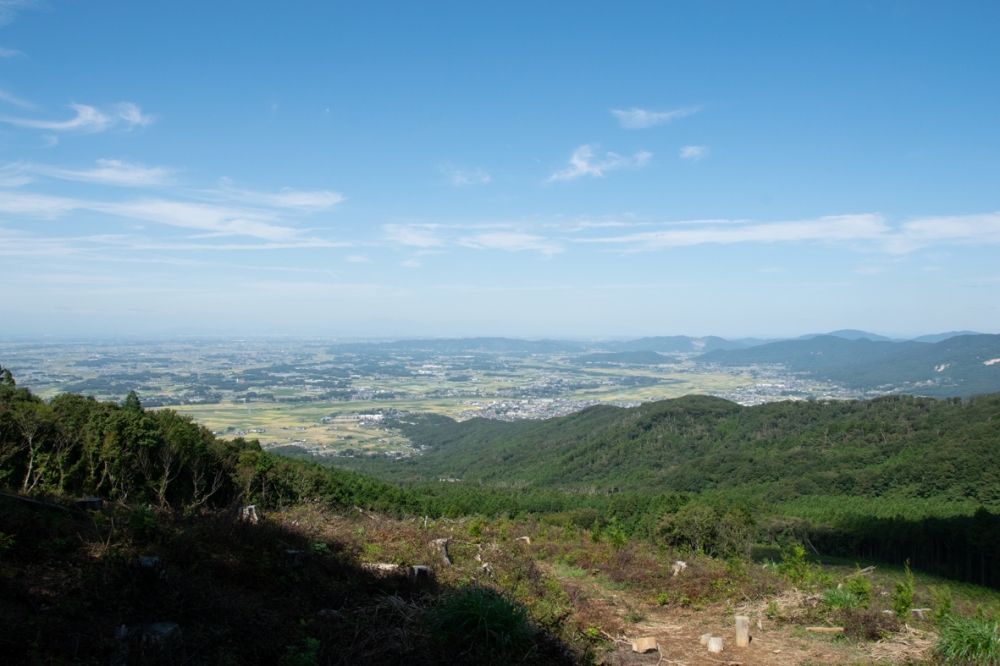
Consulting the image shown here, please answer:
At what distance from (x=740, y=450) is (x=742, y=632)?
213ft

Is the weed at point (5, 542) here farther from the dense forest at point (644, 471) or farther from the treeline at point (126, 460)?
the treeline at point (126, 460)

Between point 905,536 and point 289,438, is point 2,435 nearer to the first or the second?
point 905,536

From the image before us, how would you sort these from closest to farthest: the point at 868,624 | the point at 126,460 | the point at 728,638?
the point at 868,624 < the point at 728,638 < the point at 126,460

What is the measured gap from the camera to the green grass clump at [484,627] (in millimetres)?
5172

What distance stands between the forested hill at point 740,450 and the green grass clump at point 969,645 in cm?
4734

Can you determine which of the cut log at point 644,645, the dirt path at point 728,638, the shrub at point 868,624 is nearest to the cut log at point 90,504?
the dirt path at point 728,638

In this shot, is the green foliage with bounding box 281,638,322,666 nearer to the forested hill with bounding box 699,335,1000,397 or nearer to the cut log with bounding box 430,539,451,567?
the cut log with bounding box 430,539,451,567

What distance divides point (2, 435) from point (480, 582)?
14238mm

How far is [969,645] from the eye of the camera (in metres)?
5.35

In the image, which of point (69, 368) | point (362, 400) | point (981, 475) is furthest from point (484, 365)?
point (981, 475)

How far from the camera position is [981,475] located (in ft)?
144

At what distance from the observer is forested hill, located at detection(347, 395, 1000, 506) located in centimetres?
4847

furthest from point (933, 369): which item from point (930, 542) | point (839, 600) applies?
point (839, 600)

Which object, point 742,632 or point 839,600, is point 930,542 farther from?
point 742,632
